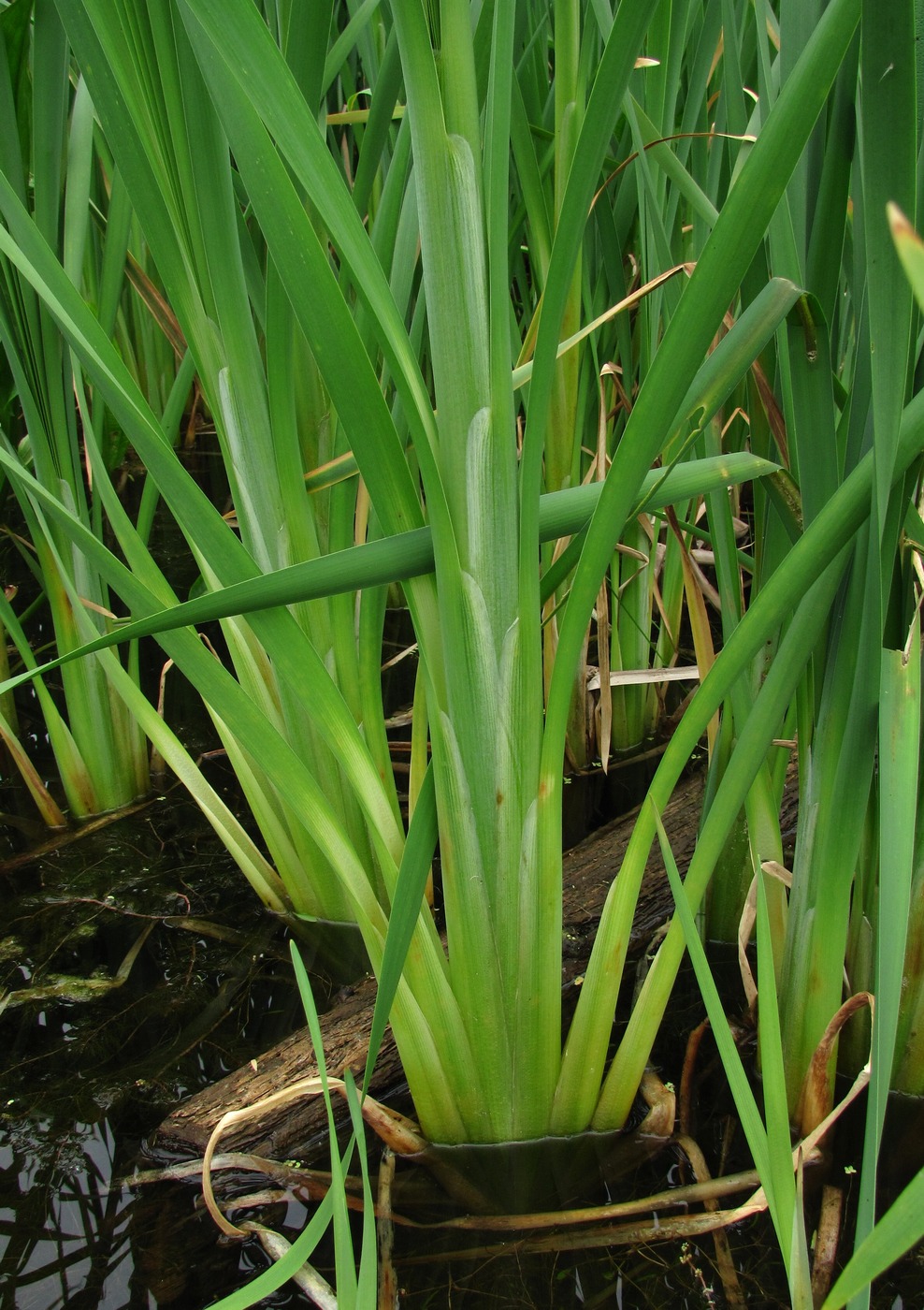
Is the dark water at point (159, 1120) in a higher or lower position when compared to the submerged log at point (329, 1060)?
lower

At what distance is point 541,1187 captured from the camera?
2.38 ft

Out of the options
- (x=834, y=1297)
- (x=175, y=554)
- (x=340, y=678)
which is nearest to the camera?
(x=834, y=1297)

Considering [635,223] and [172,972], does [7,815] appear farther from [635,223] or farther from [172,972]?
[635,223]

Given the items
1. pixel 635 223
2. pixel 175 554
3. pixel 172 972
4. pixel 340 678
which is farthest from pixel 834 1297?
pixel 175 554

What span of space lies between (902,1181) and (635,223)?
3.34 ft

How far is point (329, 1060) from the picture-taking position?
81cm

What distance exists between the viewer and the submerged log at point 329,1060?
76 centimetres

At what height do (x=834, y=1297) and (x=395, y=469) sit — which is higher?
(x=395, y=469)

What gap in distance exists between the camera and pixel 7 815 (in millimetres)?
1261

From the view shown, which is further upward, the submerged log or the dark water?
the submerged log

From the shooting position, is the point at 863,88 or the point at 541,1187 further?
the point at 541,1187

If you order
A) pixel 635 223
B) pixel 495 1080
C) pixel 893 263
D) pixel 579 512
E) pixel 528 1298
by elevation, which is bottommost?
pixel 528 1298

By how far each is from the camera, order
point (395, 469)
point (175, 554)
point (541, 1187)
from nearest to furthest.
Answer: point (395, 469) → point (541, 1187) → point (175, 554)

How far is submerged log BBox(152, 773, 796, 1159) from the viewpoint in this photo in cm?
76
